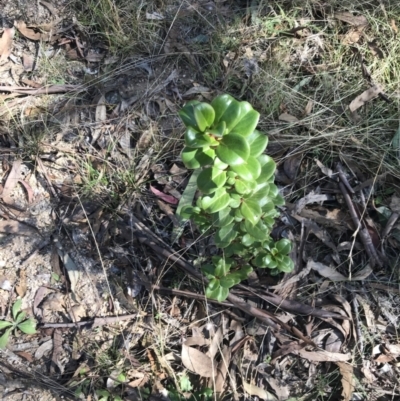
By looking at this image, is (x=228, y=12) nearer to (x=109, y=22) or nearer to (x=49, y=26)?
(x=109, y=22)

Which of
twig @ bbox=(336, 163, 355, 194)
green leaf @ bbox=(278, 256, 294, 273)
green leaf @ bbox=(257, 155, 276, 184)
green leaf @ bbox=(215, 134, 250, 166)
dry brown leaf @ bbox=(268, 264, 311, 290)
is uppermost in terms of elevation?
green leaf @ bbox=(215, 134, 250, 166)

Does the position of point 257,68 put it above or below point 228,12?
below

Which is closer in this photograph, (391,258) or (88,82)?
(391,258)

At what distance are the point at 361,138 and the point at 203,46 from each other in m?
1.04

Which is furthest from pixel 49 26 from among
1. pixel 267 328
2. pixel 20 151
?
pixel 267 328

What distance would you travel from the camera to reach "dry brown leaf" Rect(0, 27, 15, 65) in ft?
9.52

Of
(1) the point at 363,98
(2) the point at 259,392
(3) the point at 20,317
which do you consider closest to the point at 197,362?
(2) the point at 259,392

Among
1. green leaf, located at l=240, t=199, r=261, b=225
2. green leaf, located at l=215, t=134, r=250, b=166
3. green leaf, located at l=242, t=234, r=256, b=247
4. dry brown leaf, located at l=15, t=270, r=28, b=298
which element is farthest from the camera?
dry brown leaf, located at l=15, t=270, r=28, b=298

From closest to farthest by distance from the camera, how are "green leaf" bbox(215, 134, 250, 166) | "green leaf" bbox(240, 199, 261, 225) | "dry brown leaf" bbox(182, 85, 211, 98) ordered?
"green leaf" bbox(215, 134, 250, 166) < "green leaf" bbox(240, 199, 261, 225) < "dry brown leaf" bbox(182, 85, 211, 98)

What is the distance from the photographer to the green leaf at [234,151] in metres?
1.50

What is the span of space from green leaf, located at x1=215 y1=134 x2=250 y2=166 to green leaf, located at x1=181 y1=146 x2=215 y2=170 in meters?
0.04

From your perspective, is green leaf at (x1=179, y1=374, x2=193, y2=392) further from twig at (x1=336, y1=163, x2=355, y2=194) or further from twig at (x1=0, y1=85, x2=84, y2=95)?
twig at (x1=0, y1=85, x2=84, y2=95)

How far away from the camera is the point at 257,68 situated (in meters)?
2.74

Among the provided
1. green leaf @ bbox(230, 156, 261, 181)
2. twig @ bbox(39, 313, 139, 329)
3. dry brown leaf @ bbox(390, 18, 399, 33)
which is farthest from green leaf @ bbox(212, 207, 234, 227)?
dry brown leaf @ bbox(390, 18, 399, 33)
